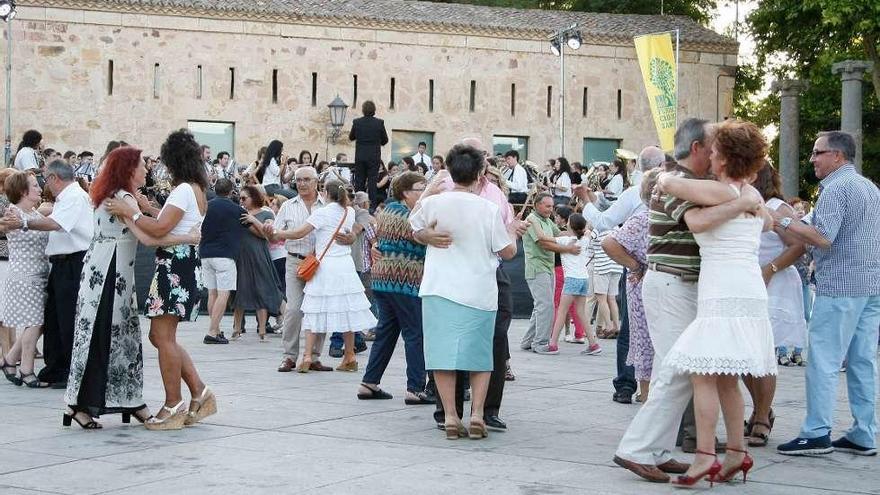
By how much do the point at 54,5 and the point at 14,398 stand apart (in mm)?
27757

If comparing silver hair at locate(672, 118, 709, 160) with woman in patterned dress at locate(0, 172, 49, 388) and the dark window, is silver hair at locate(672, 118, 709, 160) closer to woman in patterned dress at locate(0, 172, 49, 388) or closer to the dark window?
woman in patterned dress at locate(0, 172, 49, 388)

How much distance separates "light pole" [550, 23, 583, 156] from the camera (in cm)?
3640

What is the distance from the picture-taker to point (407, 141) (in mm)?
39688

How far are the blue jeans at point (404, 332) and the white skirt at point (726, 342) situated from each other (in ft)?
10.9

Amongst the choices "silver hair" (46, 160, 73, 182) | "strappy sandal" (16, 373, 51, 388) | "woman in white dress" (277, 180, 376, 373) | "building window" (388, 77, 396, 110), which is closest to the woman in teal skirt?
"silver hair" (46, 160, 73, 182)

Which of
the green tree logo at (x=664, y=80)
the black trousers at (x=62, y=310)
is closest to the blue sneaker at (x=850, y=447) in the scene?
the black trousers at (x=62, y=310)

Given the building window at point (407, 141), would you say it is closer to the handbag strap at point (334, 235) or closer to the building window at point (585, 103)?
the building window at point (585, 103)

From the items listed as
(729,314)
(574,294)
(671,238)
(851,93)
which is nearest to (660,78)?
(851,93)

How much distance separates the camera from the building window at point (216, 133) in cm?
3744

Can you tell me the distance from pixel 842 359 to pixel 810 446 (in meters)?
0.54

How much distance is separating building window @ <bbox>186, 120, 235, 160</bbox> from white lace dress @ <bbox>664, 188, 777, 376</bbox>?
31.5 meters

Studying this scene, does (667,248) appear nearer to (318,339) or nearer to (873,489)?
(873,489)

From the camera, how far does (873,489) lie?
690cm

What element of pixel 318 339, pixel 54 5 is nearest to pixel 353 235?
pixel 318 339
